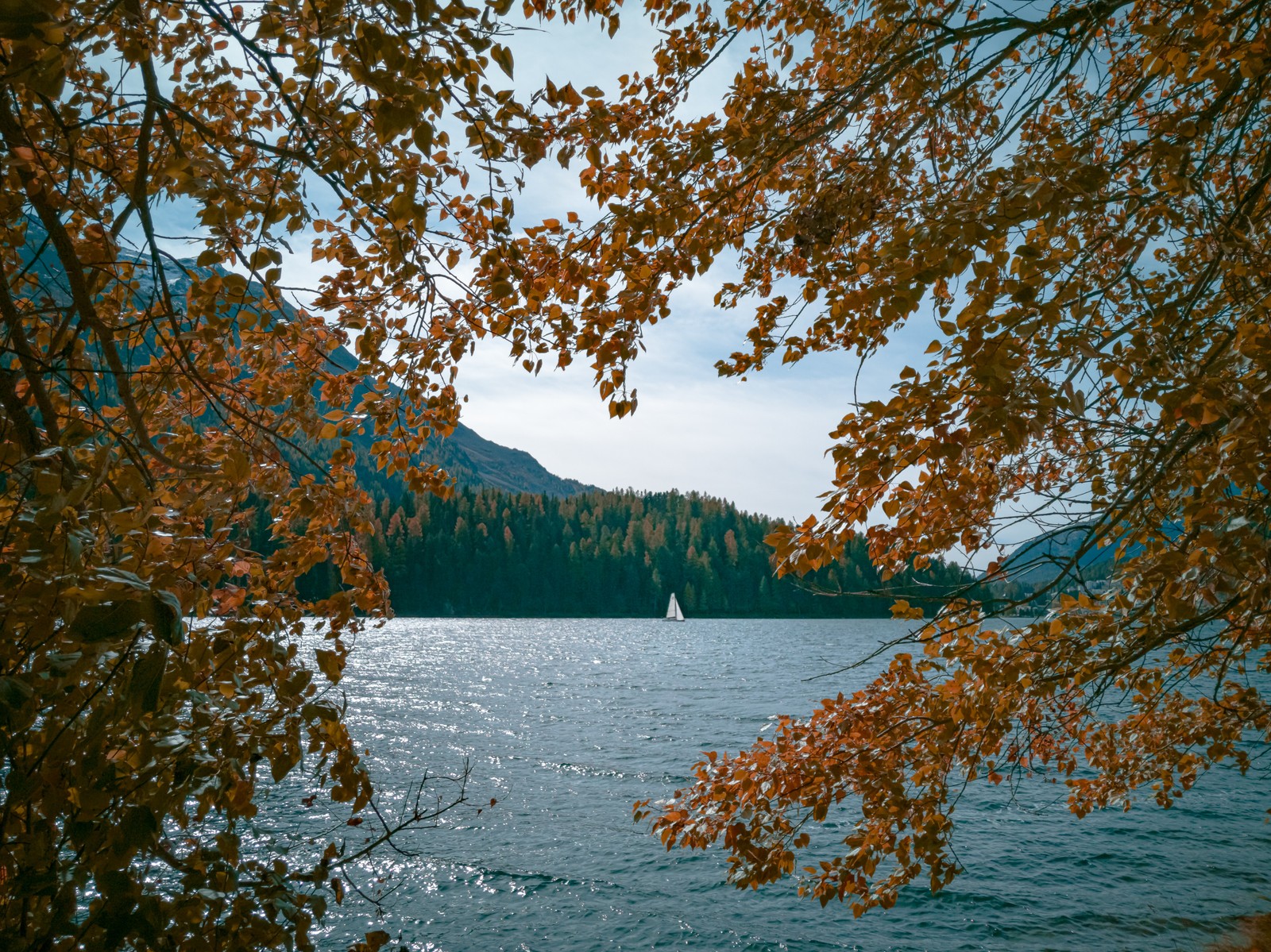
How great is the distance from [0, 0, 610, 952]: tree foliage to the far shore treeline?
116 metres

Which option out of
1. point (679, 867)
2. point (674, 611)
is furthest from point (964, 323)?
point (674, 611)

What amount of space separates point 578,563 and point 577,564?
0.62 ft

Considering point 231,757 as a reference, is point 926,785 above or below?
below

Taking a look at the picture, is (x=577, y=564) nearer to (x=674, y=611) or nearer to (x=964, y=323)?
(x=674, y=611)

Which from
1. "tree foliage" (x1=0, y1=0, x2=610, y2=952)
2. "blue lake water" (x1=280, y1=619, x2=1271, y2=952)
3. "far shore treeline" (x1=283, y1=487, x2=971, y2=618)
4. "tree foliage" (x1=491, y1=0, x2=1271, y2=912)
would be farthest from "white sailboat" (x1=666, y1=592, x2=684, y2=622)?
"tree foliage" (x1=0, y1=0, x2=610, y2=952)

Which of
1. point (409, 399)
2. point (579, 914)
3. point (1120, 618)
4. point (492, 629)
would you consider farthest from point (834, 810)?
point (492, 629)

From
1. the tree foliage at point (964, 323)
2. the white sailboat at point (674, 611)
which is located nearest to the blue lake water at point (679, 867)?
the tree foliage at point (964, 323)

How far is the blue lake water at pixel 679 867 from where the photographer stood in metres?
12.5

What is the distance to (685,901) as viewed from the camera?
14031 mm

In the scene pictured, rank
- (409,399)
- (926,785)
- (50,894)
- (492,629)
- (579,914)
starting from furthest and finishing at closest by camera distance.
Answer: (492,629), (579,914), (926,785), (409,399), (50,894)

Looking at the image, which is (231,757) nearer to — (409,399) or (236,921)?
(236,921)

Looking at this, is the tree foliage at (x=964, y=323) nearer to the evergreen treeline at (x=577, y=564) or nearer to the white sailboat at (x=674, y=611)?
the evergreen treeline at (x=577, y=564)

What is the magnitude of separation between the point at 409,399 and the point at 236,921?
260cm

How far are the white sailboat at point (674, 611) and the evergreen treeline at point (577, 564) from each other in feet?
9.17
